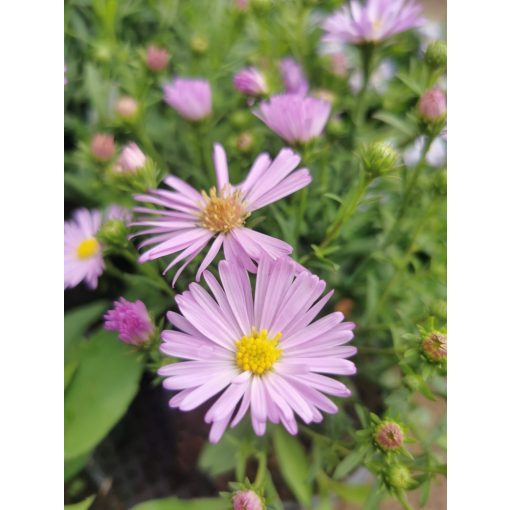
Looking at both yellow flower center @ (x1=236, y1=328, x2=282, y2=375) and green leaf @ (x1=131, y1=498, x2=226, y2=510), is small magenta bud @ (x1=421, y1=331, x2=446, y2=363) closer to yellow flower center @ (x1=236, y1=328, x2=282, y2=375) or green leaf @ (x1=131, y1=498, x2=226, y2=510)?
yellow flower center @ (x1=236, y1=328, x2=282, y2=375)

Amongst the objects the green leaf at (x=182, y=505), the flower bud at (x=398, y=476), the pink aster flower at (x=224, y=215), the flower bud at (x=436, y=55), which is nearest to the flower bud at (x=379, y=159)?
the pink aster flower at (x=224, y=215)

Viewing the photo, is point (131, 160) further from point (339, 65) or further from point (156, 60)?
point (339, 65)

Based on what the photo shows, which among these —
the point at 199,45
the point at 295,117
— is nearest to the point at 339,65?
the point at 199,45

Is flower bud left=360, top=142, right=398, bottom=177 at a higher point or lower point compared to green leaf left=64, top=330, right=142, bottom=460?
higher

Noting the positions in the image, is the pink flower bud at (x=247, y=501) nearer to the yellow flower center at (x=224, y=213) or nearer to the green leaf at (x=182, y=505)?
the green leaf at (x=182, y=505)

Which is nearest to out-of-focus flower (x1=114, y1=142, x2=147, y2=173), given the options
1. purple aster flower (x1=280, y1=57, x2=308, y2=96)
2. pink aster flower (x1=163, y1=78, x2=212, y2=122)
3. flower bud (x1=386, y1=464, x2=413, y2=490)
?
pink aster flower (x1=163, y1=78, x2=212, y2=122)
